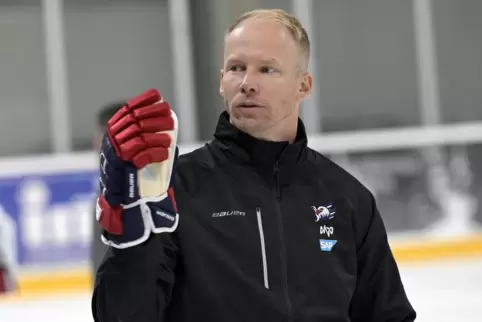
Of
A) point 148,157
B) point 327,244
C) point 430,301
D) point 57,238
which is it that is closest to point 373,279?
point 327,244

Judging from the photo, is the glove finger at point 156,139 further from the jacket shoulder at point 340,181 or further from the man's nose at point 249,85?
the jacket shoulder at point 340,181

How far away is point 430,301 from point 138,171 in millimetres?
3906

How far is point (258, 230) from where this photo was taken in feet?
5.28

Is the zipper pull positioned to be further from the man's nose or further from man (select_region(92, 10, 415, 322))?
the man's nose

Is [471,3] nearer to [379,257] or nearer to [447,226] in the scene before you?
[447,226]

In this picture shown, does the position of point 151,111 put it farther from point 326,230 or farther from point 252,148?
point 326,230

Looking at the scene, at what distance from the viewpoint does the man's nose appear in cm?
163

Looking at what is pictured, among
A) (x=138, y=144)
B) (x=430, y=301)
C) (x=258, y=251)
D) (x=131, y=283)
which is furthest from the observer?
(x=430, y=301)

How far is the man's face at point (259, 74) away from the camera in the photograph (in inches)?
64.5

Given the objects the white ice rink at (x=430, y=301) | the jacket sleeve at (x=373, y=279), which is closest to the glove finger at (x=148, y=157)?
the jacket sleeve at (x=373, y=279)

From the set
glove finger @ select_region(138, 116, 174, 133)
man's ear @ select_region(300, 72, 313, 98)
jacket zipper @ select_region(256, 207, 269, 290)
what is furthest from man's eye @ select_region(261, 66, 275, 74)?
glove finger @ select_region(138, 116, 174, 133)

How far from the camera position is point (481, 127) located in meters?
8.48

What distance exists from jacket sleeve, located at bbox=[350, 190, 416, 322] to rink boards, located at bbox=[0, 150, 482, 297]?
5.20 metres

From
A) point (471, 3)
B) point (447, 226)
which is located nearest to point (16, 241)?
point (447, 226)
